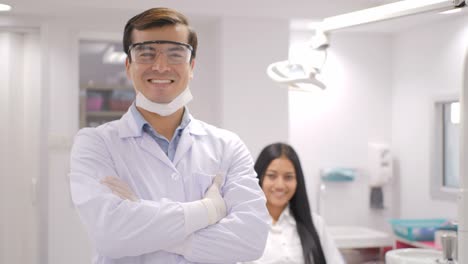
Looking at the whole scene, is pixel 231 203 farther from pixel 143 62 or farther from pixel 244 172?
pixel 143 62

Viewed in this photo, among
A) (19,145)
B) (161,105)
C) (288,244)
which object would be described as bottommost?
(288,244)

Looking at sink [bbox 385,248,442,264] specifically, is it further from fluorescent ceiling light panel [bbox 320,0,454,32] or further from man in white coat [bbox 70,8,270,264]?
fluorescent ceiling light panel [bbox 320,0,454,32]

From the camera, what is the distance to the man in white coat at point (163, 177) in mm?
1450

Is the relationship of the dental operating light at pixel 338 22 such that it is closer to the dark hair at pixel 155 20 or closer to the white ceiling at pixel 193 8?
the dark hair at pixel 155 20

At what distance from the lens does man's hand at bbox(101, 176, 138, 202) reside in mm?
1500

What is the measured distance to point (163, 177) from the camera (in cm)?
160

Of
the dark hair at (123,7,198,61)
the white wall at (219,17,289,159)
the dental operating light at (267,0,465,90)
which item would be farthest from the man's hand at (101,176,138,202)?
the white wall at (219,17,289,159)

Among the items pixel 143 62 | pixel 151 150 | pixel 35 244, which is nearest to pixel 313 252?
pixel 151 150

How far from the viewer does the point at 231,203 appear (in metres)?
1.63

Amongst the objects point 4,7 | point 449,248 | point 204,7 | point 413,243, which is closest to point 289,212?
point 449,248

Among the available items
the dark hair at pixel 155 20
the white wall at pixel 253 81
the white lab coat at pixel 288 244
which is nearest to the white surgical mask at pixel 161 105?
the dark hair at pixel 155 20

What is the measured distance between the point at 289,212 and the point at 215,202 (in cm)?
115

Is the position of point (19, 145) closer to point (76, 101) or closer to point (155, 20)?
point (76, 101)

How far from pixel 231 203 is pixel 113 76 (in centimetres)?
302
